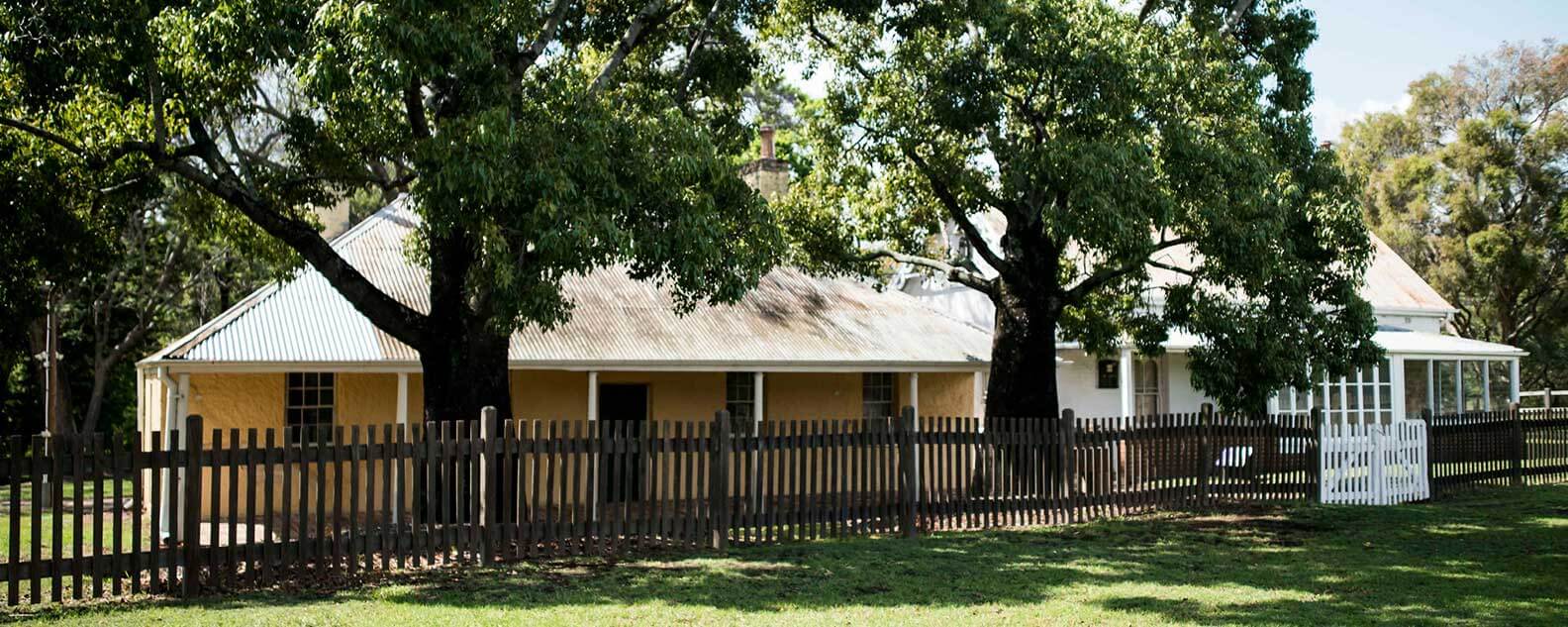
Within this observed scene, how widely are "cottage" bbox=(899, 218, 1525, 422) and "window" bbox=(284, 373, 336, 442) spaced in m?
12.6

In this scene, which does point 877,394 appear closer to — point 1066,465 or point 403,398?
point 1066,465

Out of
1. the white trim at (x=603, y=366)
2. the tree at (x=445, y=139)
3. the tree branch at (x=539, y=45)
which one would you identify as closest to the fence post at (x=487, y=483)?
the tree at (x=445, y=139)

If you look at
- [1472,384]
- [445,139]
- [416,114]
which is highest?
[416,114]

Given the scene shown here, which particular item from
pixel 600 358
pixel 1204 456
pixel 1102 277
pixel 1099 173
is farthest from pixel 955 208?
pixel 600 358

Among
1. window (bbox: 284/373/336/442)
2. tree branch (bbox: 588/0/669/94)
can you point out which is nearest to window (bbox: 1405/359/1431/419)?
tree branch (bbox: 588/0/669/94)

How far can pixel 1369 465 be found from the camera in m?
18.2

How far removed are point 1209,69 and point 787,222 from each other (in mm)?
6180

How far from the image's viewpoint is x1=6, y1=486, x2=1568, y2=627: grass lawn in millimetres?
9156

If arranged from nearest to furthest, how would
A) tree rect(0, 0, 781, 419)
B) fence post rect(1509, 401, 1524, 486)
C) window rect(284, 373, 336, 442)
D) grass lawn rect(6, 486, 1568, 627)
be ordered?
grass lawn rect(6, 486, 1568, 627)
tree rect(0, 0, 781, 419)
window rect(284, 373, 336, 442)
fence post rect(1509, 401, 1524, 486)

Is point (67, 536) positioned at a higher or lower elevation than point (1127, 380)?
lower

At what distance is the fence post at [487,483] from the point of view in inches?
459

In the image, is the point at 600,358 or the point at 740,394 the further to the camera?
the point at 740,394

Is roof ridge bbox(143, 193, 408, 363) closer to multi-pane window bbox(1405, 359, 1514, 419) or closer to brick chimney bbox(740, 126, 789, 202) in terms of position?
brick chimney bbox(740, 126, 789, 202)

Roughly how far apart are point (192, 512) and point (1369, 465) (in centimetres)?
1527
